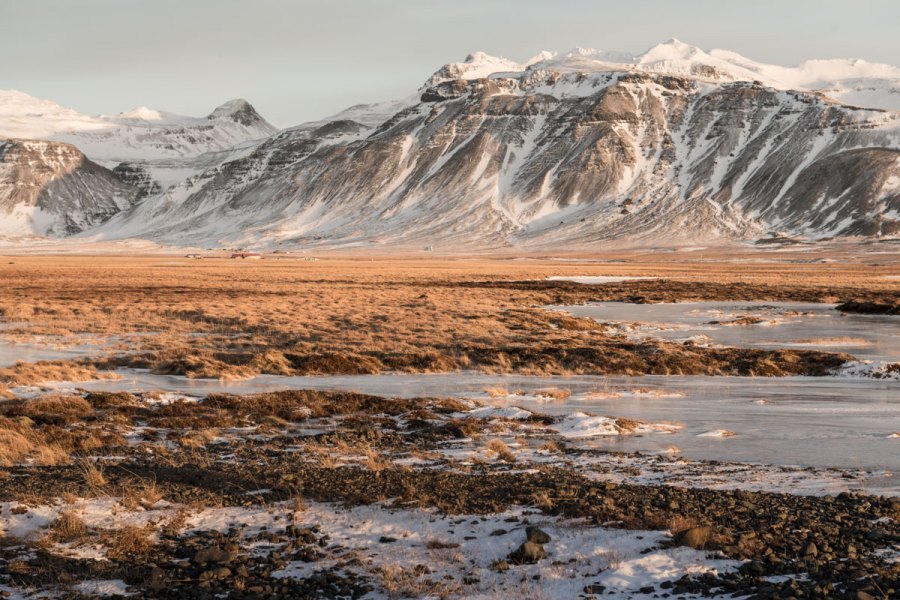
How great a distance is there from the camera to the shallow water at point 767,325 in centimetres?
3466

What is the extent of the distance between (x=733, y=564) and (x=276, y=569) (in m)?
4.80

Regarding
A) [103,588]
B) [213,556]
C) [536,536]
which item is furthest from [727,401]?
[103,588]

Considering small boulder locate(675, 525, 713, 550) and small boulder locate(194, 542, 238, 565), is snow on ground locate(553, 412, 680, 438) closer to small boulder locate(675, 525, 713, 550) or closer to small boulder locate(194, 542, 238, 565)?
small boulder locate(675, 525, 713, 550)

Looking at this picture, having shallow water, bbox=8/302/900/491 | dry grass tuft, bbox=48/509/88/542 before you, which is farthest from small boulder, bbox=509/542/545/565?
shallow water, bbox=8/302/900/491

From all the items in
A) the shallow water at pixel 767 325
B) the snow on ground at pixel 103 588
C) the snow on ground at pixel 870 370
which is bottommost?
the shallow water at pixel 767 325

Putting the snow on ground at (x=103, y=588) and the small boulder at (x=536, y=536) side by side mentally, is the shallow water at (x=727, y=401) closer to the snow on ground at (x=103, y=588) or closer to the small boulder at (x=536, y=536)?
the small boulder at (x=536, y=536)

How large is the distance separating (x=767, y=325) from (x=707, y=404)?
897 inches

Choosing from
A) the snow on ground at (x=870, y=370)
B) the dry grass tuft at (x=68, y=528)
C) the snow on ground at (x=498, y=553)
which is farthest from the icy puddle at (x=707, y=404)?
the dry grass tuft at (x=68, y=528)

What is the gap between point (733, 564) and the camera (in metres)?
9.38

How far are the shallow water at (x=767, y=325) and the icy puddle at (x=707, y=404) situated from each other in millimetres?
8651

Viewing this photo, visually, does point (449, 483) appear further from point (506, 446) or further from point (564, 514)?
point (506, 446)

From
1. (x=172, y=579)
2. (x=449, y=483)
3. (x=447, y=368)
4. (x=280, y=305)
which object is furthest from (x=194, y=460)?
(x=280, y=305)

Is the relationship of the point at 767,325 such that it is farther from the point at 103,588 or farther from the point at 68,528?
the point at 103,588

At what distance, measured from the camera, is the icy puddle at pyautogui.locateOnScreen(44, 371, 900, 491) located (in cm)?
1599
